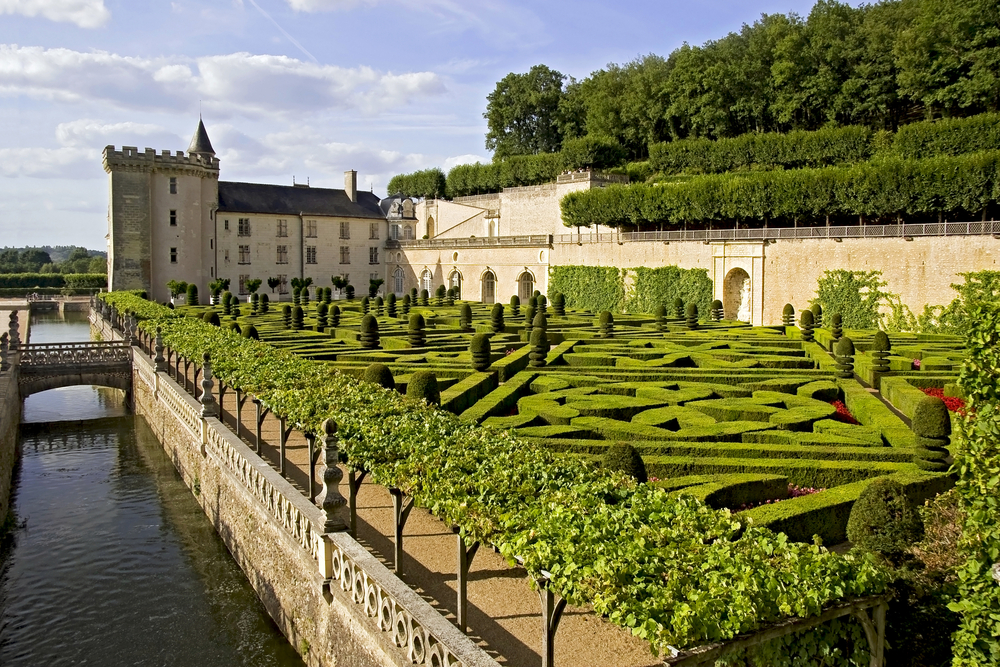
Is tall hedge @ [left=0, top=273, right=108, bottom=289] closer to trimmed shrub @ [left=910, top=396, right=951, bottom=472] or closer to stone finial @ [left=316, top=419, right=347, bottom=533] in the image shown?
stone finial @ [left=316, top=419, right=347, bottom=533]

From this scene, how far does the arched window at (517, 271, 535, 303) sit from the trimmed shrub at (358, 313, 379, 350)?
965 inches

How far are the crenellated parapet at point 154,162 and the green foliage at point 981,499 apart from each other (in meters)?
47.8

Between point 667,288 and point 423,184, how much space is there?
35294 mm

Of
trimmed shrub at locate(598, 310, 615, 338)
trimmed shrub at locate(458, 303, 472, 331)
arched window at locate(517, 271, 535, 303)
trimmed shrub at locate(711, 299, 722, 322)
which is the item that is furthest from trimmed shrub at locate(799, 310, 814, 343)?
arched window at locate(517, 271, 535, 303)

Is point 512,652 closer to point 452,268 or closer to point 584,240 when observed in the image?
point 584,240

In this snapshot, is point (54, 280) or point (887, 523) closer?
point (887, 523)

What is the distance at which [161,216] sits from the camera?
4706cm

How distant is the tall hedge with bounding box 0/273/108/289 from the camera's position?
6500cm

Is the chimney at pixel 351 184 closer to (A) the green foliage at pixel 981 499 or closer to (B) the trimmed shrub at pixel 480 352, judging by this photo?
(B) the trimmed shrub at pixel 480 352

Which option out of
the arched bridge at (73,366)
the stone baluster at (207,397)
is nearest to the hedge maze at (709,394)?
the stone baluster at (207,397)

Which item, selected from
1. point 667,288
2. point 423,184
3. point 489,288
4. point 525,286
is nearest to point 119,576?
point 667,288

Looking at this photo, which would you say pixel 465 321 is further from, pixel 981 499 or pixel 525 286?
pixel 981 499

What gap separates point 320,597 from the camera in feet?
29.5

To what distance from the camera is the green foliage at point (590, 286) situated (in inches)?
1615
